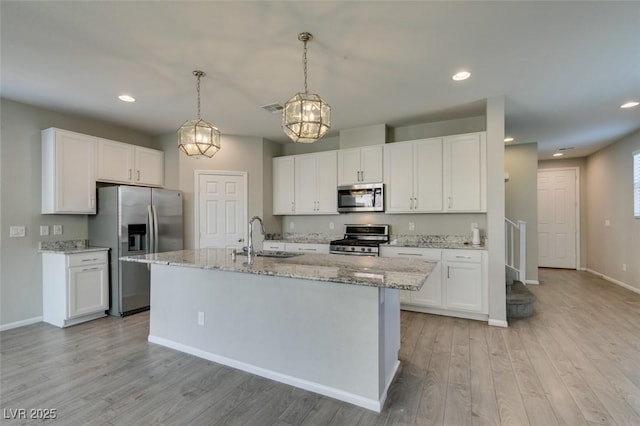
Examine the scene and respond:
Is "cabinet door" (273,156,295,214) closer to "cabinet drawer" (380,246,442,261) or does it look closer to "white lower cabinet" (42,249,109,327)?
"cabinet drawer" (380,246,442,261)

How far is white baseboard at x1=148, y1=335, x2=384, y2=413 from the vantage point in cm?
212

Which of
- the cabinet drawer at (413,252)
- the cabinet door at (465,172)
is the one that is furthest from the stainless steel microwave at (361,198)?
the cabinet door at (465,172)

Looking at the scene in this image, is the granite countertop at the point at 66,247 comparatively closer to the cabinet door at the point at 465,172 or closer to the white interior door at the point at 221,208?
the white interior door at the point at 221,208

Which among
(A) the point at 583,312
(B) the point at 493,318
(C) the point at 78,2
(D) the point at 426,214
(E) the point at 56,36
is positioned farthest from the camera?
(D) the point at 426,214

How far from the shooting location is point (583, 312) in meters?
4.09

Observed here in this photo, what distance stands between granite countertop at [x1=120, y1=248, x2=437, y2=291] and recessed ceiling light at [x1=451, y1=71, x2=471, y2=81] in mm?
1907

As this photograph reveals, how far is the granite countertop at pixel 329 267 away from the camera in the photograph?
189 centimetres

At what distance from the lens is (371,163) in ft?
15.5

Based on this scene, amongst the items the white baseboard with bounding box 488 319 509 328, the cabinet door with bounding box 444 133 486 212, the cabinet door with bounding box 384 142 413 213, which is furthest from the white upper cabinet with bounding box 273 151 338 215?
the white baseboard with bounding box 488 319 509 328

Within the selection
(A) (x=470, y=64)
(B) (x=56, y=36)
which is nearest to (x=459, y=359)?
(A) (x=470, y=64)

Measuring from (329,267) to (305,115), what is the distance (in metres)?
1.14

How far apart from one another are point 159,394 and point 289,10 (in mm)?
2901

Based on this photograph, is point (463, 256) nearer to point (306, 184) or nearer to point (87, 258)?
point (306, 184)

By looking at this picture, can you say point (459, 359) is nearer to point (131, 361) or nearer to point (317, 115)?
point (317, 115)
